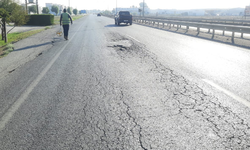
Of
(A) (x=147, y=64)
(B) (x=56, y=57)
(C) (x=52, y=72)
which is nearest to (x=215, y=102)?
A: (A) (x=147, y=64)

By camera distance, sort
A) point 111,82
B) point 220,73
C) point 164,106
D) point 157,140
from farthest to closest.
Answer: point 220,73, point 111,82, point 164,106, point 157,140

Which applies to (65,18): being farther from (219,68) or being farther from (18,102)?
(18,102)

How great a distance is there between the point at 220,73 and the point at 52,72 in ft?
16.1

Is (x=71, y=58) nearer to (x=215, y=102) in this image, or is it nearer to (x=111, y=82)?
(x=111, y=82)

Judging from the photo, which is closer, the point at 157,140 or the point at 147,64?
the point at 157,140

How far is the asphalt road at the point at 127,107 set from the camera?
3.07 m

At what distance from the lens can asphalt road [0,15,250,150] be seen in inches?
121

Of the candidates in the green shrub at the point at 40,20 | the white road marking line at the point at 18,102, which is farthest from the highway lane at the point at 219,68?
the green shrub at the point at 40,20

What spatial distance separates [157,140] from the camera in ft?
9.97

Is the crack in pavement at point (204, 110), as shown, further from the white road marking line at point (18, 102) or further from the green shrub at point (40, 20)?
the green shrub at point (40, 20)

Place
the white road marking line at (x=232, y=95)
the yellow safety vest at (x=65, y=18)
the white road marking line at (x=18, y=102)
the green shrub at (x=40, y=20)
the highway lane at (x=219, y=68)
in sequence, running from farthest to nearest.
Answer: the green shrub at (x=40, y=20)
the yellow safety vest at (x=65, y=18)
the highway lane at (x=219, y=68)
the white road marking line at (x=232, y=95)
the white road marking line at (x=18, y=102)

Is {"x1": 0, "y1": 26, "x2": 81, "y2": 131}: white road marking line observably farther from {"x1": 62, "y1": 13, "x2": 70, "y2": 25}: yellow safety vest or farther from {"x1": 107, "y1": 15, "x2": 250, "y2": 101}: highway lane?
{"x1": 62, "y1": 13, "x2": 70, "y2": 25}: yellow safety vest

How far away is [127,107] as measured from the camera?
4.20 m

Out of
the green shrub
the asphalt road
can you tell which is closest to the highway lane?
the asphalt road
